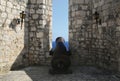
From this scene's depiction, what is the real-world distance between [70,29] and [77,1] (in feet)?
4.22

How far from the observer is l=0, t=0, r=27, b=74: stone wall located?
21.1 ft

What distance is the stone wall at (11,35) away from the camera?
6.43 meters

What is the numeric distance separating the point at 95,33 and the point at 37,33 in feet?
8.04

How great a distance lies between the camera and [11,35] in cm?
688

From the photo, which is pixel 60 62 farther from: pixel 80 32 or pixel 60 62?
pixel 80 32

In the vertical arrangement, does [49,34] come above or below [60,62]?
above

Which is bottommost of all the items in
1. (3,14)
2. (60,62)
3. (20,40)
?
(60,62)

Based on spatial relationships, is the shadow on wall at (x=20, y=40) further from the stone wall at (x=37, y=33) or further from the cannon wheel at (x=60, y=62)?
the cannon wheel at (x=60, y=62)

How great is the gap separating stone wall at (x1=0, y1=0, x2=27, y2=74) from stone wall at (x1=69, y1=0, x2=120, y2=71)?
2.26 metres

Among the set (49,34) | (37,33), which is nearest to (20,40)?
(37,33)

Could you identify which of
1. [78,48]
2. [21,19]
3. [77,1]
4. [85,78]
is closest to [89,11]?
[77,1]

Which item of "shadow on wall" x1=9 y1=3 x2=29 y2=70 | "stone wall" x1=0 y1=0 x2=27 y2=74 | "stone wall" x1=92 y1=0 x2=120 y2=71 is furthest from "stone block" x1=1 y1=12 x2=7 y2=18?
"stone wall" x1=92 y1=0 x2=120 y2=71

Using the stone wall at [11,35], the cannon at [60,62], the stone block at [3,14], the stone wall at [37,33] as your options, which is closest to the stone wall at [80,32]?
the stone wall at [37,33]

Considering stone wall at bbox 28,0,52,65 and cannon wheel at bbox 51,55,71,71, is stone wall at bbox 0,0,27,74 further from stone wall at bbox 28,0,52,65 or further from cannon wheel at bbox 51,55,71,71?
cannon wheel at bbox 51,55,71,71
